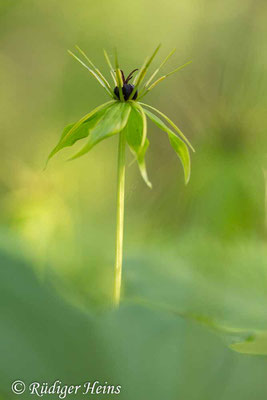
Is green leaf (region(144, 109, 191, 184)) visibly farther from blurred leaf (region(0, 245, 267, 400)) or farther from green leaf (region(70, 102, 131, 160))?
blurred leaf (region(0, 245, 267, 400))

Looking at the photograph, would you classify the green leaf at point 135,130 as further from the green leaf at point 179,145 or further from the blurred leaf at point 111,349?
the blurred leaf at point 111,349

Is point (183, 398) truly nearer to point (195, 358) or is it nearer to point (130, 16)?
point (195, 358)

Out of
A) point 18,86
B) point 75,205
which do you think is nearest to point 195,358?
point 75,205

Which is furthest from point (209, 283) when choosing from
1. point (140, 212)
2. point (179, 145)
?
point (140, 212)

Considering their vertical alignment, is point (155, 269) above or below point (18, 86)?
below

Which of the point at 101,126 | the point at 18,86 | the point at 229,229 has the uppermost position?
the point at 18,86

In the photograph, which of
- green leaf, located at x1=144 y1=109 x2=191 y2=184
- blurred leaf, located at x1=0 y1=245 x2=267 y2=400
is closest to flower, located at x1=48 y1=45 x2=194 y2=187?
green leaf, located at x1=144 y1=109 x2=191 y2=184
